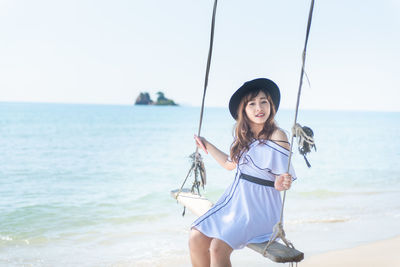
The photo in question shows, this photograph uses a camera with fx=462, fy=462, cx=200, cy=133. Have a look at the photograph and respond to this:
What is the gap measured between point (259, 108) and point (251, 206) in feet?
1.63

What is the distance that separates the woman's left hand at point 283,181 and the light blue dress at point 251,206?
70mm

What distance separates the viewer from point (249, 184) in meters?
2.21

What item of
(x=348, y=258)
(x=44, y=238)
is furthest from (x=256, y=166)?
(x=44, y=238)

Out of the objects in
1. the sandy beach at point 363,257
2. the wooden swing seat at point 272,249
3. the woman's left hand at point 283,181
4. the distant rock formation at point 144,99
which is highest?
the woman's left hand at point 283,181

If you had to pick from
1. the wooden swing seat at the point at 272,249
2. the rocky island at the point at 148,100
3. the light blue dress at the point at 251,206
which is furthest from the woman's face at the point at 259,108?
the rocky island at the point at 148,100

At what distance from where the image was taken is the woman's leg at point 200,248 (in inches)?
83.0

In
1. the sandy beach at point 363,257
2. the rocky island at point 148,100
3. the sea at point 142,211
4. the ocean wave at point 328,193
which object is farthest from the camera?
the rocky island at point 148,100

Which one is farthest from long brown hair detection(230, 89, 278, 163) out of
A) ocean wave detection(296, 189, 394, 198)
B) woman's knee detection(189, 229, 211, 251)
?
ocean wave detection(296, 189, 394, 198)

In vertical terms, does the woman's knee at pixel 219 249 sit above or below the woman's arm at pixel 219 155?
below

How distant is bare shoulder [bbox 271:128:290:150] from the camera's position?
7.43 ft

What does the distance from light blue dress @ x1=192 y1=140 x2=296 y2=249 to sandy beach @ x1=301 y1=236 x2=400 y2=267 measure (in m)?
1.50

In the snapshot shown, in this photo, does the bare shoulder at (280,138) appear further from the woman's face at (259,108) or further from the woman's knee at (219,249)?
the woman's knee at (219,249)

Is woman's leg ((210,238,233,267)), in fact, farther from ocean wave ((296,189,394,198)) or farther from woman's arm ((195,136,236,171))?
ocean wave ((296,189,394,198))

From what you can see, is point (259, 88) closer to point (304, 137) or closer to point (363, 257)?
point (304, 137)
